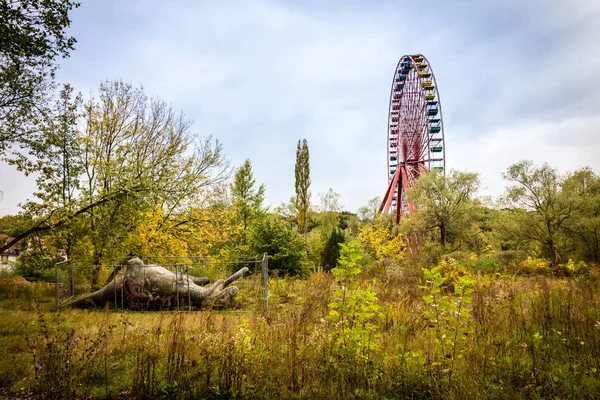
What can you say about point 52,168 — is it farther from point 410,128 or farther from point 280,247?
point 410,128

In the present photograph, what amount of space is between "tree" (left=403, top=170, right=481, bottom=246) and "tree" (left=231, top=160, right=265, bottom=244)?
11.0 meters

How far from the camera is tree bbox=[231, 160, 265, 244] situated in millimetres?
25484

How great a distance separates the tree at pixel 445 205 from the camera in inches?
907

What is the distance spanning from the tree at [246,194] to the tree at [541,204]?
17.1m

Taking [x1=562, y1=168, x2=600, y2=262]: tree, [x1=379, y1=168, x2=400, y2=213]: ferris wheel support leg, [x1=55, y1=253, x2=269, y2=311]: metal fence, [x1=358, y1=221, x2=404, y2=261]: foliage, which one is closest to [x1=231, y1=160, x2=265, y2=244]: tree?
[x1=358, y1=221, x2=404, y2=261]: foliage

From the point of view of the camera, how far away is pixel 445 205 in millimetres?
23641

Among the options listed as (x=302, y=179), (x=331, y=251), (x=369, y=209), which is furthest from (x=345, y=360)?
(x=369, y=209)

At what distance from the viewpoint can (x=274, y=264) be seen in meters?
16.2

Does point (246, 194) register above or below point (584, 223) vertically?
above

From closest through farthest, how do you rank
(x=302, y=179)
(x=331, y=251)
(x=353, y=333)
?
(x=353, y=333) < (x=331, y=251) < (x=302, y=179)

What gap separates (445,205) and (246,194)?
14185 mm

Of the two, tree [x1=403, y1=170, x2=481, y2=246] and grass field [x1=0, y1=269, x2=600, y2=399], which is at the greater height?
tree [x1=403, y1=170, x2=481, y2=246]

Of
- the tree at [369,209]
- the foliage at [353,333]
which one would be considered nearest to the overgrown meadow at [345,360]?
the foliage at [353,333]

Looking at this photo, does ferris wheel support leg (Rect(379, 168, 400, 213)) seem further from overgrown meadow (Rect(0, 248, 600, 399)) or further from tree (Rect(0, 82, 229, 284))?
overgrown meadow (Rect(0, 248, 600, 399))
